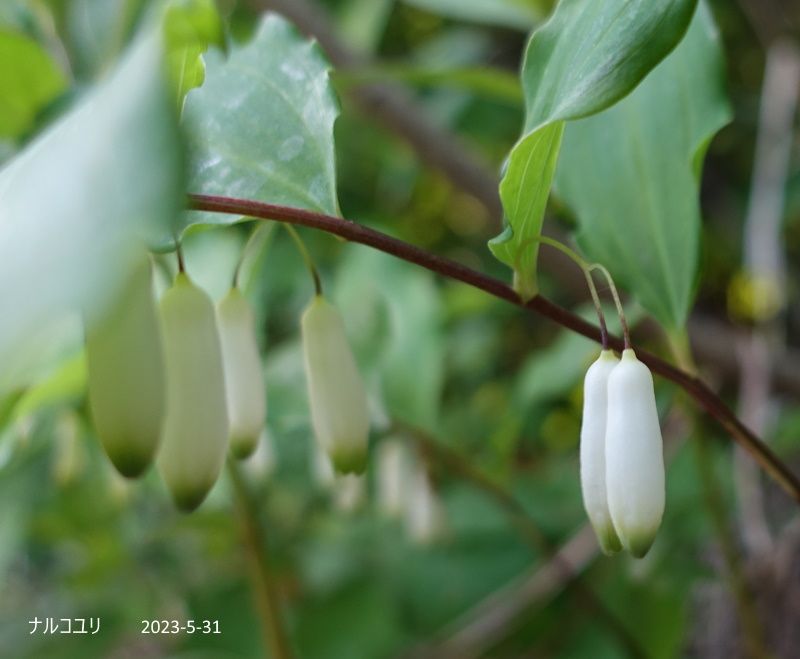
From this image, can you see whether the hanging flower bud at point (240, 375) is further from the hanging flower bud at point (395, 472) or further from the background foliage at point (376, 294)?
the hanging flower bud at point (395, 472)

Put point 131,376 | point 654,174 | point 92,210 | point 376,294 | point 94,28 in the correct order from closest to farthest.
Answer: point 92,210, point 131,376, point 654,174, point 376,294, point 94,28

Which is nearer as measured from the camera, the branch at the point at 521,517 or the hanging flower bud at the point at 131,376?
the hanging flower bud at the point at 131,376

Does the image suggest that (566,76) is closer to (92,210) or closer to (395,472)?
(92,210)

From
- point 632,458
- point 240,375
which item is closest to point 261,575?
point 240,375

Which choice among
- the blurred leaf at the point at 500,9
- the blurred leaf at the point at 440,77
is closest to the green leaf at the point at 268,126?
the blurred leaf at the point at 440,77

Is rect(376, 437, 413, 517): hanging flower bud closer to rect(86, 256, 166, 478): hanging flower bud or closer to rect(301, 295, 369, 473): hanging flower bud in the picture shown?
rect(301, 295, 369, 473): hanging flower bud

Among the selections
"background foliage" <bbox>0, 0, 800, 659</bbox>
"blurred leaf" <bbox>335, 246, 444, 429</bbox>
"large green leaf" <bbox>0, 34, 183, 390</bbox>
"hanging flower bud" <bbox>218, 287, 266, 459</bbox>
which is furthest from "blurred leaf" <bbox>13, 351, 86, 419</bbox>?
"large green leaf" <bbox>0, 34, 183, 390</bbox>

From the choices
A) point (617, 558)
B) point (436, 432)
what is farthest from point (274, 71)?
point (617, 558)
